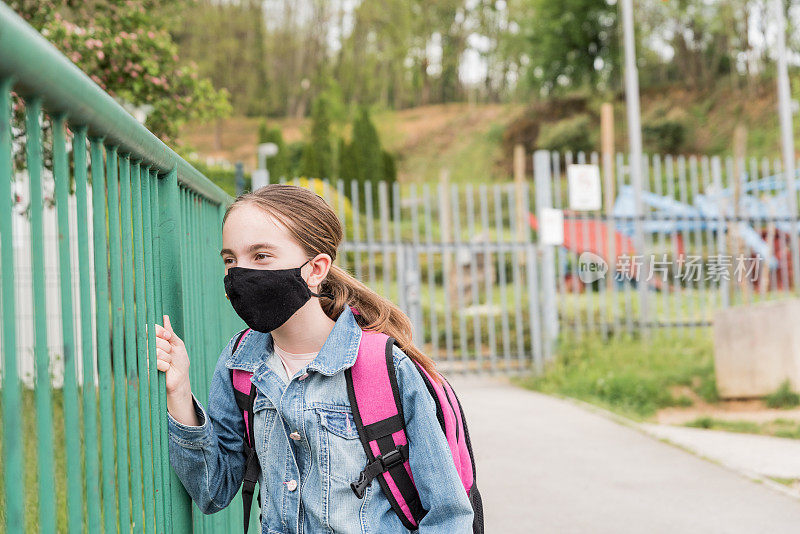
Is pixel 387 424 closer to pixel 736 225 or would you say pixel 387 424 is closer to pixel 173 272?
pixel 173 272

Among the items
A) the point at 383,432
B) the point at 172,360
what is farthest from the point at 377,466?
the point at 172,360

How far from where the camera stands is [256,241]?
6.02 feet

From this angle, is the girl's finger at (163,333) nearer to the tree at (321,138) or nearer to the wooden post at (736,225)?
the wooden post at (736,225)

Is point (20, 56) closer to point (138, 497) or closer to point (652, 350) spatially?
point (138, 497)

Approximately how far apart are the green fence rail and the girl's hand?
Result: 1.0 inches

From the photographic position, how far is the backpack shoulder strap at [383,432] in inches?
69.4

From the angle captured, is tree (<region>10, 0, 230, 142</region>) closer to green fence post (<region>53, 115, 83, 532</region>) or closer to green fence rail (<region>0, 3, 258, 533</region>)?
green fence rail (<region>0, 3, 258, 533</region>)

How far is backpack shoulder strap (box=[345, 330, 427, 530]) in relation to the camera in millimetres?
1762

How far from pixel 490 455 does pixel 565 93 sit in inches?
1398

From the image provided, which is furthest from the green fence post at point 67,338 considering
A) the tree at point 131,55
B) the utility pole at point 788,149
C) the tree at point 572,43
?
the tree at point 572,43

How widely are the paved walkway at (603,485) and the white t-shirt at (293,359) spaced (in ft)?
9.72

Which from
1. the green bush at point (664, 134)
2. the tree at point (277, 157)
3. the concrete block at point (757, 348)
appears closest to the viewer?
the concrete block at point (757, 348)

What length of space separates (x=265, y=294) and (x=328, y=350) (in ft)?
0.58

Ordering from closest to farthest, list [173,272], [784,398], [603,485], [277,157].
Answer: [173,272] < [603,485] < [784,398] < [277,157]
